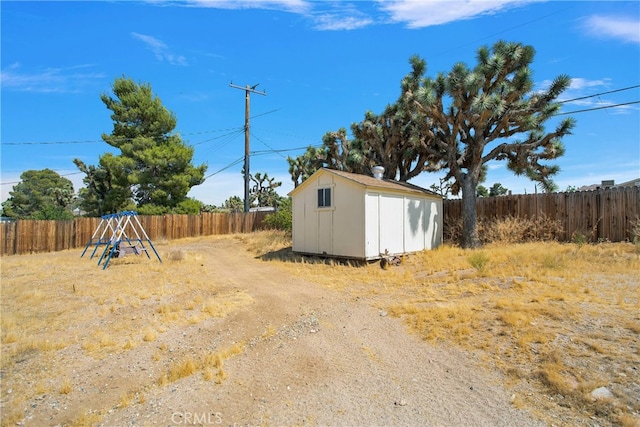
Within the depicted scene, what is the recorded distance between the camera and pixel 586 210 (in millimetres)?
13633

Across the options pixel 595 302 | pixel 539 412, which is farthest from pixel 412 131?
pixel 539 412

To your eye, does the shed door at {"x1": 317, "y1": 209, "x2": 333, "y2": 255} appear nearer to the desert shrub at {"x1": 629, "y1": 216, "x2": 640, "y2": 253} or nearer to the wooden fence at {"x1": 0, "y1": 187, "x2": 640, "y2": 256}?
the wooden fence at {"x1": 0, "y1": 187, "x2": 640, "y2": 256}

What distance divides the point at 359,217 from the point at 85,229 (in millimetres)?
16421

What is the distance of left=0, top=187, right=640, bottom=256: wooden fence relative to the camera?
13.0m

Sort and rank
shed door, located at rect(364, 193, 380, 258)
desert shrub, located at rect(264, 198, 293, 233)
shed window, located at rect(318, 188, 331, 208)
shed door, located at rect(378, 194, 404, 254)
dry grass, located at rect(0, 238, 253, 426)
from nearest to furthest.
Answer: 1. dry grass, located at rect(0, 238, 253, 426)
2. shed door, located at rect(364, 193, 380, 258)
3. shed door, located at rect(378, 194, 404, 254)
4. shed window, located at rect(318, 188, 331, 208)
5. desert shrub, located at rect(264, 198, 293, 233)

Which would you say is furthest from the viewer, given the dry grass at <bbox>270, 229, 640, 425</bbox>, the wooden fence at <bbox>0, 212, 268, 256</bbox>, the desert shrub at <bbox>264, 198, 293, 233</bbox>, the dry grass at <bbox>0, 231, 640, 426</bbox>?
the desert shrub at <bbox>264, 198, 293, 233</bbox>

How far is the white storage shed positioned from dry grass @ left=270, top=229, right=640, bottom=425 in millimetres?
1690

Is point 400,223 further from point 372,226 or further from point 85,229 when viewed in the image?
point 85,229

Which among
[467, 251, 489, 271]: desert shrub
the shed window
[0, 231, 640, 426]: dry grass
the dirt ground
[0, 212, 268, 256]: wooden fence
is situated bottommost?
the dirt ground

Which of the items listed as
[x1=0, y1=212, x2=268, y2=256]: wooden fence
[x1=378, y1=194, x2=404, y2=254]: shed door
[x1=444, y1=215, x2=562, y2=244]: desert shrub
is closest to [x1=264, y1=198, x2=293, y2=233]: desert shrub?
[x1=0, y1=212, x2=268, y2=256]: wooden fence

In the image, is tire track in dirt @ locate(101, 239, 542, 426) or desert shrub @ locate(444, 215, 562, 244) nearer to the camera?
tire track in dirt @ locate(101, 239, 542, 426)

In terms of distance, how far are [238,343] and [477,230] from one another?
13.4 meters

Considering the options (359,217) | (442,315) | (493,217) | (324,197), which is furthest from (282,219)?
(442,315)

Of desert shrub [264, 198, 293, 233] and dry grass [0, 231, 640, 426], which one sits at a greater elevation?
desert shrub [264, 198, 293, 233]
